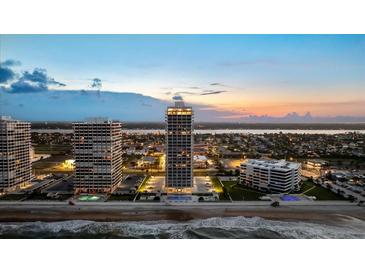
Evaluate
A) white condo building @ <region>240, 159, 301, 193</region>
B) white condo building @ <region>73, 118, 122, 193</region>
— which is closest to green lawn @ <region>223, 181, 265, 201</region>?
white condo building @ <region>240, 159, 301, 193</region>

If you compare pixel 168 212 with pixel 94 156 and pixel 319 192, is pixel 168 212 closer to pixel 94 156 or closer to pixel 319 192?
pixel 94 156

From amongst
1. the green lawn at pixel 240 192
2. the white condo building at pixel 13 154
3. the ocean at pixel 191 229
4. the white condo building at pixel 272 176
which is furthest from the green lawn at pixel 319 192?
the white condo building at pixel 13 154

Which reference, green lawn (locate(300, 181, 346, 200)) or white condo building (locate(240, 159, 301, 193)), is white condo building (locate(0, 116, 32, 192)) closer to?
white condo building (locate(240, 159, 301, 193))

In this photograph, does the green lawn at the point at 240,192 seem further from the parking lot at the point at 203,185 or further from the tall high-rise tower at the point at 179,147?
the tall high-rise tower at the point at 179,147

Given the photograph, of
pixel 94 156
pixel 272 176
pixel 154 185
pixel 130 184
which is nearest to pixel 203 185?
pixel 154 185

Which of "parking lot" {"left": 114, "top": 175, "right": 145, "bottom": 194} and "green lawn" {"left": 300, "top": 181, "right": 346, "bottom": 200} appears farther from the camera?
"parking lot" {"left": 114, "top": 175, "right": 145, "bottom": 194}
